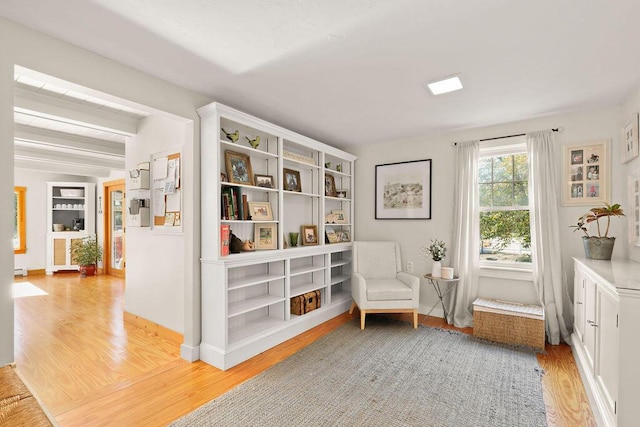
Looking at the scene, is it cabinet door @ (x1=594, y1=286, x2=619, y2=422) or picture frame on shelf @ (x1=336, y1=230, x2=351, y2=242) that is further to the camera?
picture frame on shelf @ (x1=336, y1=230, x2=351, y2=242)

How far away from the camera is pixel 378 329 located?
354cm

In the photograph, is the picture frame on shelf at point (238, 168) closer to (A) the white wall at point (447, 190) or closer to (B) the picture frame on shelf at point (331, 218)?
(B) the picture frame on shelf at point (331, 218)

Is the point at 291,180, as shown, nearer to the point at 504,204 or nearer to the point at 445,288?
the point at 445,288

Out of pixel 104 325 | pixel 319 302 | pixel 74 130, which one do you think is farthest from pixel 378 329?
pixel 74 130

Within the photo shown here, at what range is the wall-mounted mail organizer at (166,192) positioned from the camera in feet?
10.0

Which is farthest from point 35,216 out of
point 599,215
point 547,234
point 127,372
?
point 599,215

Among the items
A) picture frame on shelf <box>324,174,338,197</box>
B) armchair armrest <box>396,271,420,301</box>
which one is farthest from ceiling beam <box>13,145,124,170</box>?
armchair armrest <box>396,271,420,301</box>

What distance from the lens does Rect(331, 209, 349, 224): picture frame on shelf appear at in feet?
14.4

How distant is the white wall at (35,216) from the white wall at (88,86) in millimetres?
6408

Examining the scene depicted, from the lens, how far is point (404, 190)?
4.21 metres

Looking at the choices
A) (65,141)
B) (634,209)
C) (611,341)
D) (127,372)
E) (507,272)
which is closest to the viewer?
(611,341)

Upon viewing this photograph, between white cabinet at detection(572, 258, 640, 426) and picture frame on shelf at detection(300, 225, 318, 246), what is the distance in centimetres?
264

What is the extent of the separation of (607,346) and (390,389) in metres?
1.36

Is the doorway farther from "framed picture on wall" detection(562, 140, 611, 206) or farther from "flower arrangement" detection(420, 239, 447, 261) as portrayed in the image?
"framed picture on wall" detection(562, 140, 611, 206)
